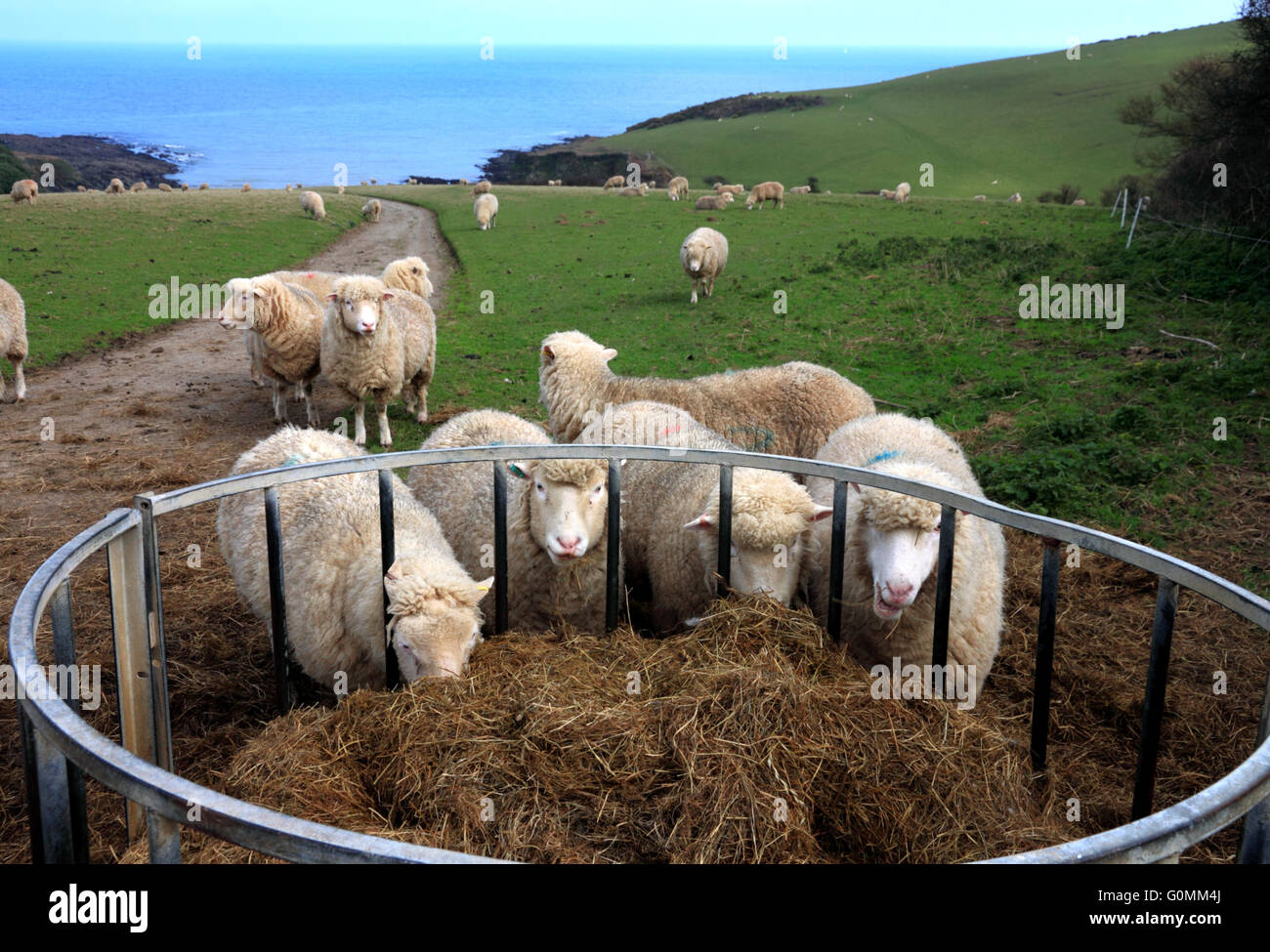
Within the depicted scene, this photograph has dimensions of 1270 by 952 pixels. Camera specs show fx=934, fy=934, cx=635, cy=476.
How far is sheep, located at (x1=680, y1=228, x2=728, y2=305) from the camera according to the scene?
52.5ft

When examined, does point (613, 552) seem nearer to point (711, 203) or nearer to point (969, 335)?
point (969, 335)

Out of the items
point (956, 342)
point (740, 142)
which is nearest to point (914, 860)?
point (956, 342)

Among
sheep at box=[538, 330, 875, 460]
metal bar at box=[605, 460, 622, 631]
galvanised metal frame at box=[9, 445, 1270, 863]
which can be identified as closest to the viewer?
galvanised metal frame at box=[9, 445, 1270, 863]

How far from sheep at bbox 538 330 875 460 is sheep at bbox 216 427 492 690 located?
8.97 ft

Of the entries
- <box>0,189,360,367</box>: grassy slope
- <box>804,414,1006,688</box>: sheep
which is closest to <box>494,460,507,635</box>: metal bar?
<box>804,414,1006,688</box>: sheep

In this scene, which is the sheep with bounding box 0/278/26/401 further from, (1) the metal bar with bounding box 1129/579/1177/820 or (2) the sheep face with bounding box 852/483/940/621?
(1) the metal bar with bounding box 1129/579/1177/820

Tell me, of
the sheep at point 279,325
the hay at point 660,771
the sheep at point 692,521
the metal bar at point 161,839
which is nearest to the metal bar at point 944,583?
the hay at point 660,771

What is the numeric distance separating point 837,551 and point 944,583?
46 cm

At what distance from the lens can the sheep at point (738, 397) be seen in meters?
7.16

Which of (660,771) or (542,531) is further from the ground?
(542,531)

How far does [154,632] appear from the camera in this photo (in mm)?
3283

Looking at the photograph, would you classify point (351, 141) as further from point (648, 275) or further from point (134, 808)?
point (134, 808)

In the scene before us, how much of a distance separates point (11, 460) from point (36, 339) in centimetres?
562

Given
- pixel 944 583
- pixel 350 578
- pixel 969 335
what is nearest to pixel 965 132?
pixel 969 335
